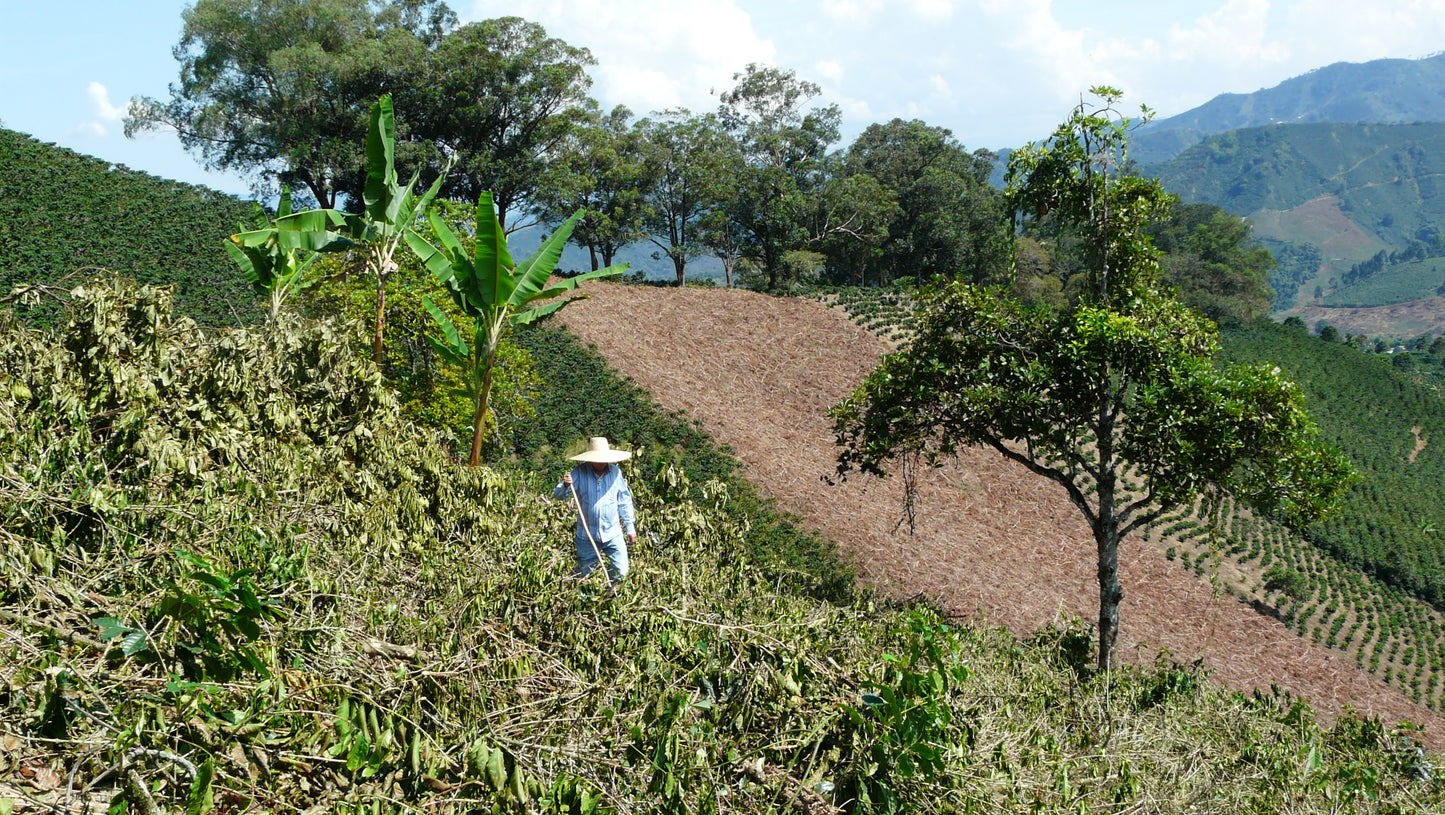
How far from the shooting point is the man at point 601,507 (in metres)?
5.57

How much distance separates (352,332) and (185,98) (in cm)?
2708

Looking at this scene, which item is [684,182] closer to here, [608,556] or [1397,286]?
[608,556]

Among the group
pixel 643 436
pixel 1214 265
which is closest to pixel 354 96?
pixel 643 436

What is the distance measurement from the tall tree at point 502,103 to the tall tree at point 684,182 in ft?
10.0

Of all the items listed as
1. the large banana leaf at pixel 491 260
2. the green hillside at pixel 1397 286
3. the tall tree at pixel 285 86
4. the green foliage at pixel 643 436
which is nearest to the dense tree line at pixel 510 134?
the tall tree at pixel 285 86

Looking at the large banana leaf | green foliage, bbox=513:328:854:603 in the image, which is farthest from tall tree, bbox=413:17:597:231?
the large banana leaf

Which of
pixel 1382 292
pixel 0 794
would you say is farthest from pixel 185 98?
pixel 1382 292

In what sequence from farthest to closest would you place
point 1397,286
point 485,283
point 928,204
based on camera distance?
point 1397,286 < point 928,204 < point 485,283

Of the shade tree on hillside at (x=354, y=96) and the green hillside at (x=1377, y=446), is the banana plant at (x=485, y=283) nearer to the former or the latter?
the green hillside at (x=1377, y=446)

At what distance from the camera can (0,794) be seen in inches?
83.2

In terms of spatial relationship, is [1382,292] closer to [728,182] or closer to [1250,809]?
[728,182]

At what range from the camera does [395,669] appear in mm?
3102

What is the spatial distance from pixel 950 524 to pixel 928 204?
26249mm

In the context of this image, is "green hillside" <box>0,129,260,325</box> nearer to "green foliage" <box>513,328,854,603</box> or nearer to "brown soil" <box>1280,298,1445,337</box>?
"green foliage" <box>513,328,854,603</box>
